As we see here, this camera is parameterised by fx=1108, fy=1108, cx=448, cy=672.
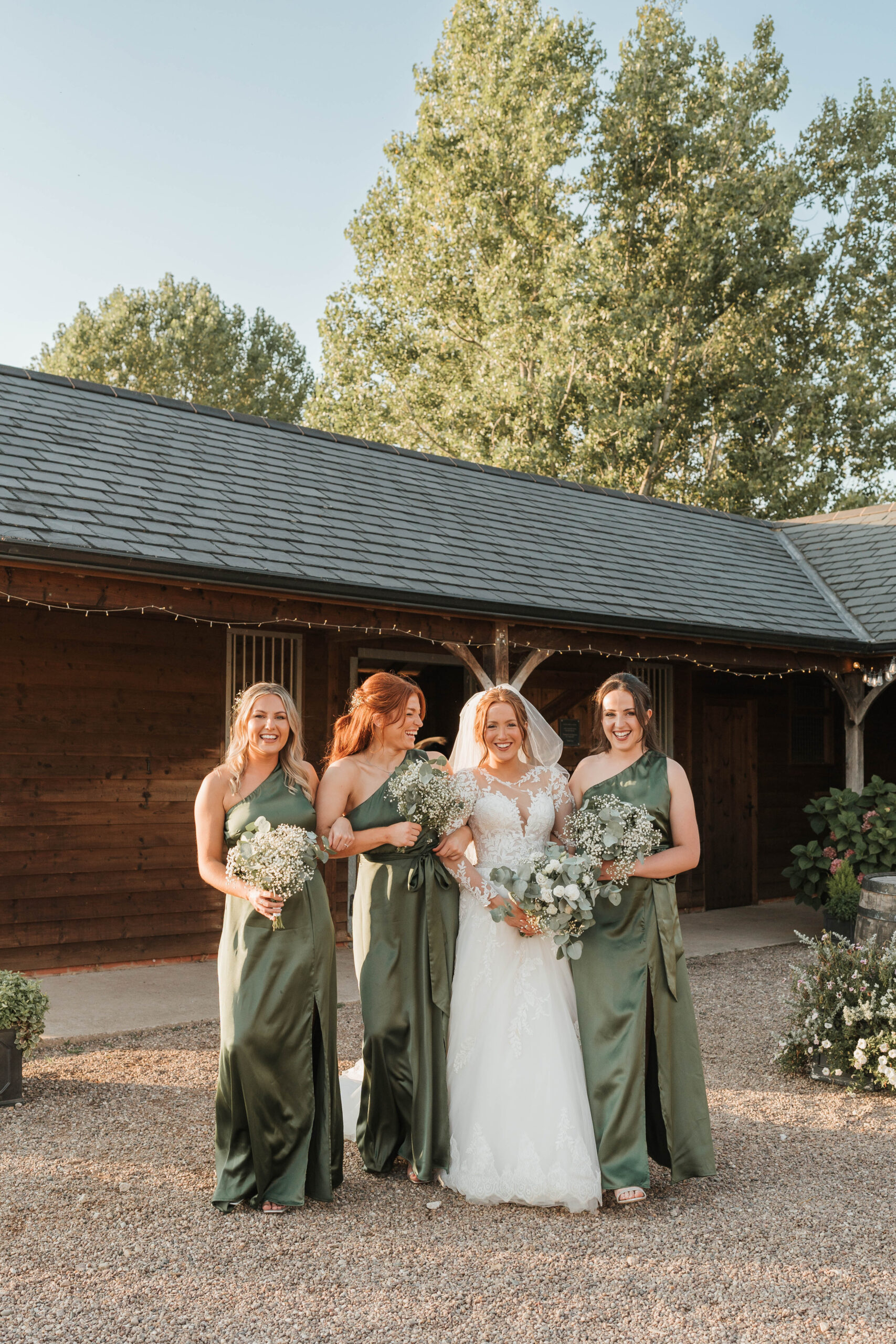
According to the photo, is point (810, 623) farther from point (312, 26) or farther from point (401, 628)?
point (312, 26)

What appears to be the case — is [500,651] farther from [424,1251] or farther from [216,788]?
[424,1251]

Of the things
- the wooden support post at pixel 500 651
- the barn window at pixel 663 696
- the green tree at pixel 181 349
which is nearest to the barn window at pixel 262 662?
the wooden support post at pixel 500 651

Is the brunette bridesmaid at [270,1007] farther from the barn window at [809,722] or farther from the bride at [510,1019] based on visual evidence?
the barn window at [809,722]

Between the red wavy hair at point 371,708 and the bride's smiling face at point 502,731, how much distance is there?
262mm

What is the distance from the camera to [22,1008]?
4.89 m

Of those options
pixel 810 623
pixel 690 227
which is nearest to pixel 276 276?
pixel 690 227

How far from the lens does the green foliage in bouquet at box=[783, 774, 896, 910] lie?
9.23 meters

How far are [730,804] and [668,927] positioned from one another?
8078mm

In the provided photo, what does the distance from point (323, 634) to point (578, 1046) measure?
5508 mm

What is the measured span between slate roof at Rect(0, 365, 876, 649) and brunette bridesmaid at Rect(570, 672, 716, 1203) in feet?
11.0

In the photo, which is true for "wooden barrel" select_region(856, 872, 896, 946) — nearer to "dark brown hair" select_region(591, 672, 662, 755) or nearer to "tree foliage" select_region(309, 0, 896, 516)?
"dark brown hair" select_region(591, 672, 662, 755)

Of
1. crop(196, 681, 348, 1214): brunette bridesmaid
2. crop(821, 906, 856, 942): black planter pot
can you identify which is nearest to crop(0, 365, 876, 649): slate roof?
crop(821, 906, 856, 942): black planter pot

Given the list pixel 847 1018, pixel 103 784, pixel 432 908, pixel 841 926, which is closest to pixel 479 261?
pixel 841 926

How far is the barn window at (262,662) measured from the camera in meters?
8.54
